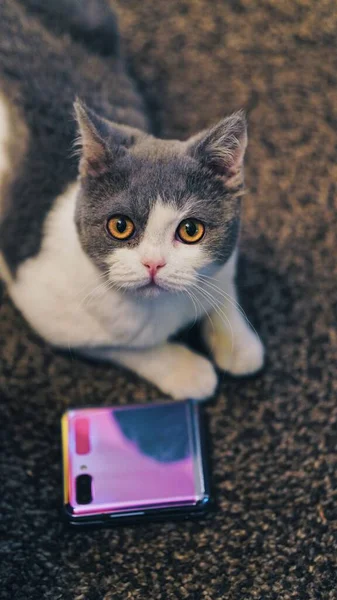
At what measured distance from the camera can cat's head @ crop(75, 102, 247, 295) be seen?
790 millimetres

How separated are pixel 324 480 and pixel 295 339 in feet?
0.79

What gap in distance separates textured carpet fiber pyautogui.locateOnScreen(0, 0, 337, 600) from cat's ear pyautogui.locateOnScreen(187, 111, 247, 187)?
380 mm

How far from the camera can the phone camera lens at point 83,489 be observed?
976 mm

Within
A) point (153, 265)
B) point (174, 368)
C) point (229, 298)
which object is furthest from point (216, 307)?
point (153, 265)

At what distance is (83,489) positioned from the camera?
3.23 ft

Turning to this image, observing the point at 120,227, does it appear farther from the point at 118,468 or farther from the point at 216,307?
the point at 118,468

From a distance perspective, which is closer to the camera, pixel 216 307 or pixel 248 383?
pixel 216 307

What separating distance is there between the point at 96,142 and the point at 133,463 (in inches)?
18.9

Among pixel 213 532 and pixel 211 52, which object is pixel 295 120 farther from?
pixel 213 532

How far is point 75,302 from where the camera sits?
974mm

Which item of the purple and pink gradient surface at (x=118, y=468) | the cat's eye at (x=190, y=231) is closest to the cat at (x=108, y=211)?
the cat's eye at (x=190, y=231)

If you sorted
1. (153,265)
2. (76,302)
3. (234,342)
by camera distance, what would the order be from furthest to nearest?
(234,342)
(76,302)
(153,265)

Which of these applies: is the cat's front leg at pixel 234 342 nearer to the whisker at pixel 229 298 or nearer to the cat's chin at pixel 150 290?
the whisker at pixel 229 298

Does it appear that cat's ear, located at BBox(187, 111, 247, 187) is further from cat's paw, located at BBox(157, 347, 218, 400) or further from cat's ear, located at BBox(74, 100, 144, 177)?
cat's paw, located at BBox(157, 347, 218, 400)
